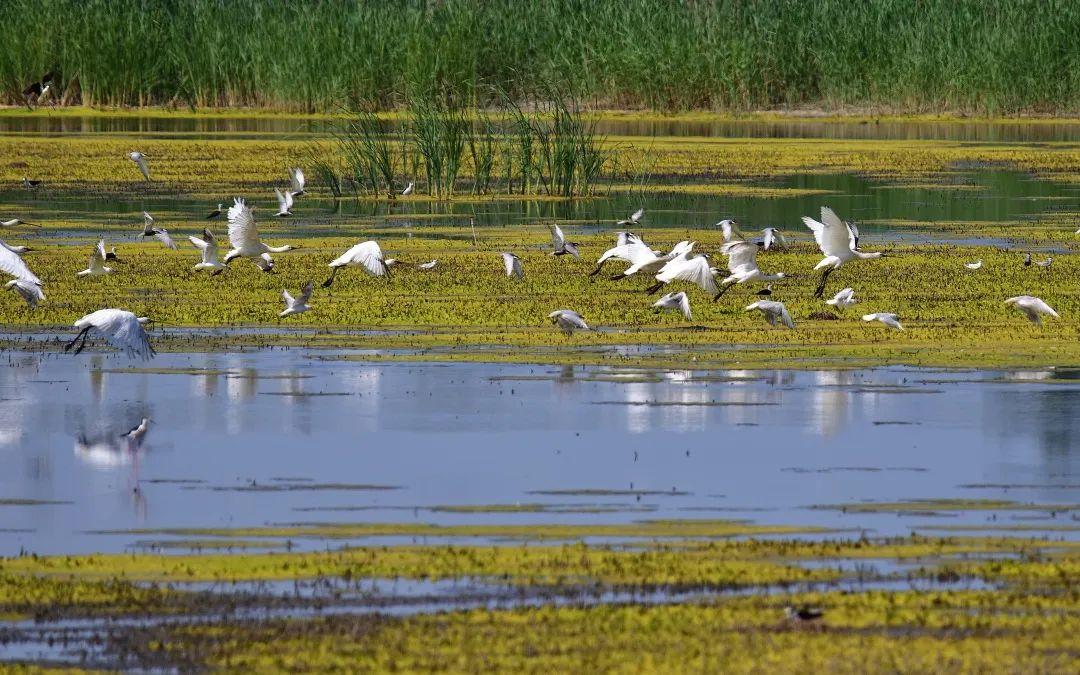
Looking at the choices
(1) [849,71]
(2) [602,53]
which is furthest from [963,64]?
(2) [602,53]

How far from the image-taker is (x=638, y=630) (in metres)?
6.48

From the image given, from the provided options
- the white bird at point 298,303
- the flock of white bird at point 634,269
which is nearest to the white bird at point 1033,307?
the flock of white bird at point 634,269

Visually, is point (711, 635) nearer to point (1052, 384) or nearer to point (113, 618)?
point (113, 618)

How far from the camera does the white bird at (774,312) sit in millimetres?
13703

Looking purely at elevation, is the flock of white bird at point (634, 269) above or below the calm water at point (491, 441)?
above

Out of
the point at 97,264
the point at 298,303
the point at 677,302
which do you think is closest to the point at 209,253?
the point at 97,264

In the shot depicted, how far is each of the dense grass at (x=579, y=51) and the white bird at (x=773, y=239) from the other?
19.1 meters

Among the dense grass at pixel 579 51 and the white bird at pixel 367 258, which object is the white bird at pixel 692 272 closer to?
the white bird at pixel 367 258

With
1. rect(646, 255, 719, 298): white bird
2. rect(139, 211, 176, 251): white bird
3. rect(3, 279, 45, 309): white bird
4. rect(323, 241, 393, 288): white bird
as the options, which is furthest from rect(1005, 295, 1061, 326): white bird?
rect(139, 211, 176, 251): white bird

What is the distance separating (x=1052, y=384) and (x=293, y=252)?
885 cm

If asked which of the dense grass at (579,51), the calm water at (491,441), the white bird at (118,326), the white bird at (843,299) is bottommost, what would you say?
the calm water at (491,441)

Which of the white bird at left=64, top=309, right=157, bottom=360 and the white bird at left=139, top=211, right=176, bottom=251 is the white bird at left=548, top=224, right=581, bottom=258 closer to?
the white bird at left=139, top=211, right=176, bottom=251

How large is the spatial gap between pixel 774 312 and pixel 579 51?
26.6 m

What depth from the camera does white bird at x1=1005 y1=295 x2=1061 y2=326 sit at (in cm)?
1391
